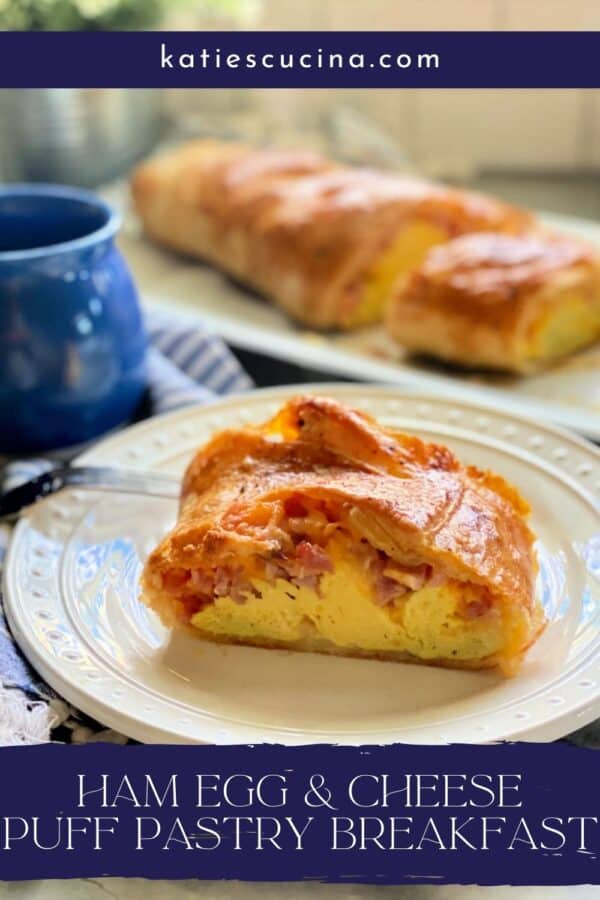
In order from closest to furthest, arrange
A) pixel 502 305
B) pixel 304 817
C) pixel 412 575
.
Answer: pixel 304 817
pixel 412 575
pixel 502 305

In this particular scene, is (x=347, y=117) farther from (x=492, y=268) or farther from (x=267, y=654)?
(x=267, y=654)

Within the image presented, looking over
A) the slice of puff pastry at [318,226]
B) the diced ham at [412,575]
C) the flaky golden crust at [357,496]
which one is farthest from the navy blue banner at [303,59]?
the slice of puff pastry at [318,226]

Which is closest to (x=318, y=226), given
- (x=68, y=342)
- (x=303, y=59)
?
(x=68, y=342)

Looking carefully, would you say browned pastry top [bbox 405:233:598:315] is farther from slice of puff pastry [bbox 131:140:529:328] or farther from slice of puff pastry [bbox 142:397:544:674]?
slice of puff pastry [bbox 142:397:544:674]

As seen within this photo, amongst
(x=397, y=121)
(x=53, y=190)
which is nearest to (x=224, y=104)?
(x=397, y=121)

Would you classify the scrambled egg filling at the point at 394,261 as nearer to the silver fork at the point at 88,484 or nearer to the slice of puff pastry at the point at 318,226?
the slice of puff pastry at the point at 318,226

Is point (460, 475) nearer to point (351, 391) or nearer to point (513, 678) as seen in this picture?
point (513, 678)

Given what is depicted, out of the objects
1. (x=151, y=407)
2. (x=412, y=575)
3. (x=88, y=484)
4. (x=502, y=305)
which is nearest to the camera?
(x=412, y=575)

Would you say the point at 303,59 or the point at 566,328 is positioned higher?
the point at 303,59
